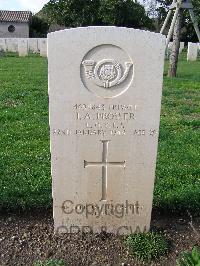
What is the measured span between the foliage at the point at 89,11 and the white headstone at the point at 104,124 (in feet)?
123

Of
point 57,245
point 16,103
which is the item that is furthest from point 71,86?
point 16,103

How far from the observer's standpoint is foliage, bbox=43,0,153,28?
39.4m

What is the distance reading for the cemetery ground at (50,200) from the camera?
11.1 ft

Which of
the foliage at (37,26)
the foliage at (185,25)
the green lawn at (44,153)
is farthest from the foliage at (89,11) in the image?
the green lawn at (44,153)

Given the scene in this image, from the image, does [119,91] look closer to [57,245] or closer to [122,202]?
[122,202]

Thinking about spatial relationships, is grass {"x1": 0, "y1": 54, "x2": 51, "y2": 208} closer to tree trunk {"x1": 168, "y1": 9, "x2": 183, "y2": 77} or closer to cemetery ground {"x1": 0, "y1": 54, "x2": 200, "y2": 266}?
cemetery ground {"x1": 0, "y1": 54, "x2": 200, "y2": 266}

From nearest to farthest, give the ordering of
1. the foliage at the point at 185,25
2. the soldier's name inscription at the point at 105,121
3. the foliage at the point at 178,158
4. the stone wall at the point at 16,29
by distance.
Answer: the soldier's name inscription at the point at 105,121 < the foliage at the point at 178,158 < the foliage at the point at 185,25 < the stone wall at the point at 16,29

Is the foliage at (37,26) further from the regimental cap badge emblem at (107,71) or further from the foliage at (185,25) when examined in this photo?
the regimental cap badge emblem at (107,71)

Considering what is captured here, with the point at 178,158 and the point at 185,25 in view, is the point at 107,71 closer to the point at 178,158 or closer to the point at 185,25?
the point at 178,158

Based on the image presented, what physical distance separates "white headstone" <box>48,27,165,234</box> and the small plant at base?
136 millimetres

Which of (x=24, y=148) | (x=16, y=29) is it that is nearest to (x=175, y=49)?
(x=24, y=148)

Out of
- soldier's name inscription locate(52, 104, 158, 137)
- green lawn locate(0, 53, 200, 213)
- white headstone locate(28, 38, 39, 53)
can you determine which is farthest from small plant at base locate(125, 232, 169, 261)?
white headstone locate(28, 38, 39, 53)

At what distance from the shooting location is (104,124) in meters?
3.25

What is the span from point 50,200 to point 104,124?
1.18 metres
